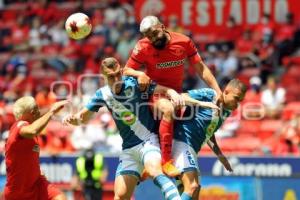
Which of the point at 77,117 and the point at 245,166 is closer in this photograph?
the point at 77,117

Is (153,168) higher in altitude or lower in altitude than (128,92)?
lower

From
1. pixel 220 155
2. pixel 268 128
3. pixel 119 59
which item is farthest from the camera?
pixel 119 59

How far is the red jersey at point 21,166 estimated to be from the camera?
12141 mm

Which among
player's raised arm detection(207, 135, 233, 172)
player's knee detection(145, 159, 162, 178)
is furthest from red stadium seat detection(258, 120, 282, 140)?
player's knee detection(145, 159, 162, 178)

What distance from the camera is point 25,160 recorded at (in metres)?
12.2

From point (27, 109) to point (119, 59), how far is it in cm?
1159

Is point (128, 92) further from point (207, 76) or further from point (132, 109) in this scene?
point (207, 76)

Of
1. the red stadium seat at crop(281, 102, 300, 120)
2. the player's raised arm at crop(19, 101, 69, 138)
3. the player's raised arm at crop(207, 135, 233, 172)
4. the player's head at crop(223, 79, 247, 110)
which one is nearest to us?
the player's raised arm at crop(19, 101, 69, 138)

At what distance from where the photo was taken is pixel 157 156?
1236cm

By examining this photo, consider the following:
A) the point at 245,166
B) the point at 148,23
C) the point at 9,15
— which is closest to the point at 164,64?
the point at 148,23

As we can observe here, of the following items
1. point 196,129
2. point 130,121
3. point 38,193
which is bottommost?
point 38,193

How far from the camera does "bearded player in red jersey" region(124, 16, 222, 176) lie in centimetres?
1241

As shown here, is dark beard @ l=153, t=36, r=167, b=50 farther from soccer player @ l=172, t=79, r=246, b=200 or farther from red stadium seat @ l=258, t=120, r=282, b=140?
red stadium seat @ l=258, t=120, r=282, b=140

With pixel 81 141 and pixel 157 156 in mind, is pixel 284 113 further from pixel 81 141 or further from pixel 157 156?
pixel 157 156
